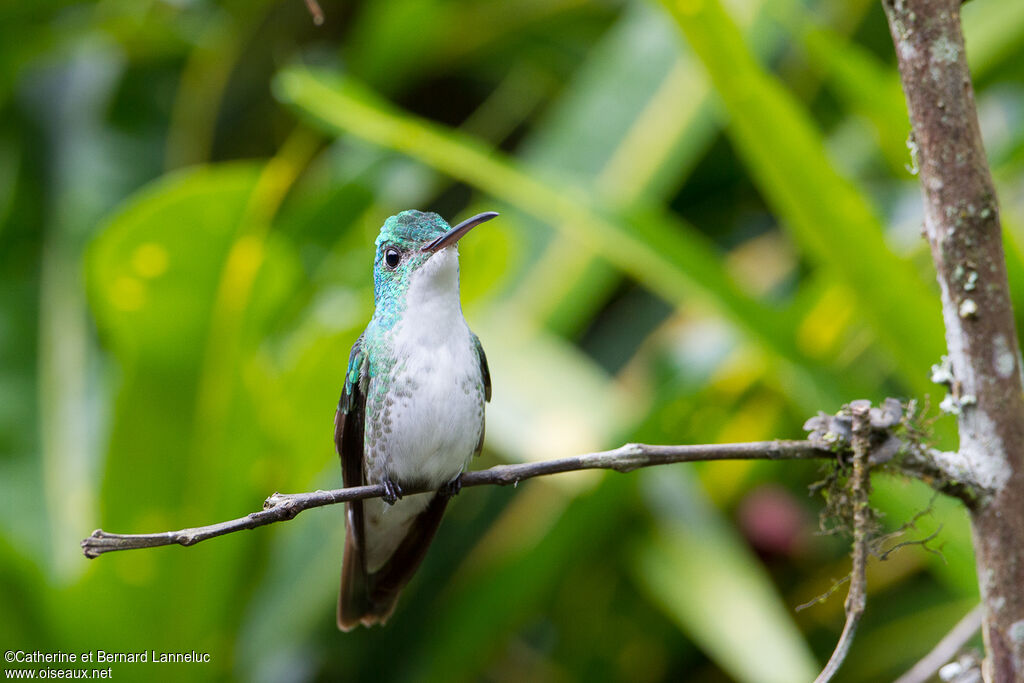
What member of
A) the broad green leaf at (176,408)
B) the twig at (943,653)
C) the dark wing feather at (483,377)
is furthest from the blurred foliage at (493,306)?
the dark wing feather at (483,377)

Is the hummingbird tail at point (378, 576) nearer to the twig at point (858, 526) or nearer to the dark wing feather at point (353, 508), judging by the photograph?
the dark wing feather at point (353, 508)

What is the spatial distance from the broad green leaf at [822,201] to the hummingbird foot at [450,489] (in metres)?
0.94

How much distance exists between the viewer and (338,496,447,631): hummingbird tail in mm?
1146

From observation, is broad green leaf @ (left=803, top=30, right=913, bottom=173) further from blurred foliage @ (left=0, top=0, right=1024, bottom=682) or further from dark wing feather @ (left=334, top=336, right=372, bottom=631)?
dark wing feather @ (left=334, top=336, right=372, bottom=631)

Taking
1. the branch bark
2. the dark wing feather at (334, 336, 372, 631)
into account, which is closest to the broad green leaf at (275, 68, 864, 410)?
the dark wing feather at (334, 336, 372, 631)

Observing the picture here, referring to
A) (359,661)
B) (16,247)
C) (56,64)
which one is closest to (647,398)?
(359,661)

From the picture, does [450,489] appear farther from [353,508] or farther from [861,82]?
[861,82]

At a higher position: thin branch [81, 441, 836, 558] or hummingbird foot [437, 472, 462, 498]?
hummingbird foot [437, 472, 462, 498]

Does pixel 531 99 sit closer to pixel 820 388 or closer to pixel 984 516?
pixel 820 388

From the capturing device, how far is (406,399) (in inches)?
40.8

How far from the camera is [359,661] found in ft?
9.04

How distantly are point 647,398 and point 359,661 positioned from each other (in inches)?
41.6

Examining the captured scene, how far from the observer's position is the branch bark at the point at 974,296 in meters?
0.84

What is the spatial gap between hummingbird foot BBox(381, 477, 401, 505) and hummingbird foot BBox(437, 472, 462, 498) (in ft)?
0.17
